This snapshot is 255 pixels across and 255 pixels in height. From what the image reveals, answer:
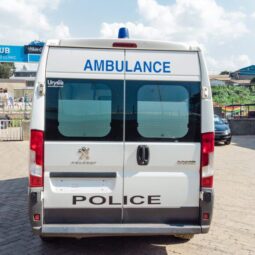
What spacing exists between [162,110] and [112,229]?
1402 millimetres

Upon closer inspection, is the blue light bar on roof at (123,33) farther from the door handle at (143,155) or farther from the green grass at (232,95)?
the green grass at (232,95)

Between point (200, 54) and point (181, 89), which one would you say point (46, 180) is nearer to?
point (181, 89)

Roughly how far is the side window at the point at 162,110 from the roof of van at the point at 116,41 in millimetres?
438

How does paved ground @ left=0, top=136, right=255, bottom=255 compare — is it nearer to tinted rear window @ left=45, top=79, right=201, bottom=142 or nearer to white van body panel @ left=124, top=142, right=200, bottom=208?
white van body panel @ left=124, top=142, right=200, bottom=208

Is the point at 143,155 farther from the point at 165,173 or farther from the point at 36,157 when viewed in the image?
the point at 36,157

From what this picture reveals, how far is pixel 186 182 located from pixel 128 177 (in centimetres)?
65

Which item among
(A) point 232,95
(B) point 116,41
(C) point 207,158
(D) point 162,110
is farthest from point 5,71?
(C) point 207,158

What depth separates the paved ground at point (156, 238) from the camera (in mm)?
4602

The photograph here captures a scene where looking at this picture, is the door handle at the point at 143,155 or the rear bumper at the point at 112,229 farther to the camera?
the door handle at the point at 143,155

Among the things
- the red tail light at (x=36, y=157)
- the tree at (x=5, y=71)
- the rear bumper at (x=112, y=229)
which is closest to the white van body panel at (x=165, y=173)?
the rear bumper at (x=112, y=229)

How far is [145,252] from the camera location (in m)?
4.55

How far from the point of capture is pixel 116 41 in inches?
154

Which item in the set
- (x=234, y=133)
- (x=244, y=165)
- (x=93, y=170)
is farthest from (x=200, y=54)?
(x=234, y=133)

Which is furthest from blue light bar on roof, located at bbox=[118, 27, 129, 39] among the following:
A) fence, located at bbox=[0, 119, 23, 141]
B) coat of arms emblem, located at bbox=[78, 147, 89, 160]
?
fence, located at bbox=[0, 119, 23, 141]
